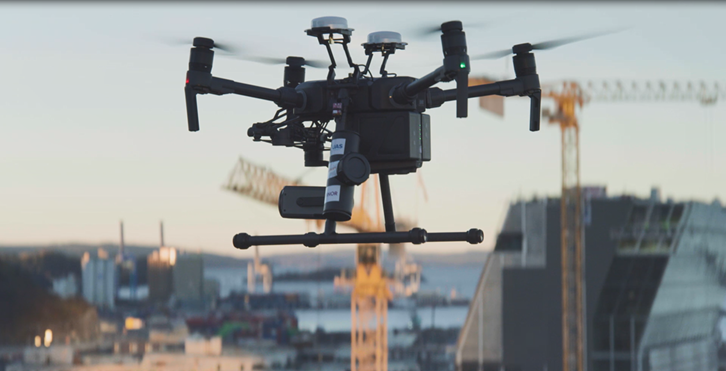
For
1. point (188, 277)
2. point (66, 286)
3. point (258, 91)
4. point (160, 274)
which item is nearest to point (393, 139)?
point (258, 91)

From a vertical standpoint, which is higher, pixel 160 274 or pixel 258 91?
pixel 258 91

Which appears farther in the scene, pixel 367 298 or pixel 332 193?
pixel 367 298

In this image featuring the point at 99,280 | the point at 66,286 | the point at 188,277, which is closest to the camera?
the point at 66,286

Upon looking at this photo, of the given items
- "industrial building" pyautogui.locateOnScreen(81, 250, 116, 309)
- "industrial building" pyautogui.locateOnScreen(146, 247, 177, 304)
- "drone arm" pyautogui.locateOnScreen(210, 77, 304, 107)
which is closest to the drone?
"drone arm" pyautogui.locateOnScreen(210, 77, 304, 107)

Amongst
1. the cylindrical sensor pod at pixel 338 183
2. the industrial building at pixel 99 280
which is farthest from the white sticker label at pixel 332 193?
the industrial building at pixel 99 280

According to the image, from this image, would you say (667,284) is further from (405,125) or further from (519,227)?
(405,125)

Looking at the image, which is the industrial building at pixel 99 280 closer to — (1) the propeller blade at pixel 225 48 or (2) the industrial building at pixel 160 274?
(2) the industrial building at pixel 160 274

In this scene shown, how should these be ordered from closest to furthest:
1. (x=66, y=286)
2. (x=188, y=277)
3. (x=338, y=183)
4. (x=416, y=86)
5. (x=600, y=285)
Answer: (x=416, y=86)
(x=338, y=183)
(x=66, y=286)
(x=188, y=277)
(x=600, y=285)

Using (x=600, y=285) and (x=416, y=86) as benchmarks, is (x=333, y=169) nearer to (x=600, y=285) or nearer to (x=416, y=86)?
(x=416, y=86)
